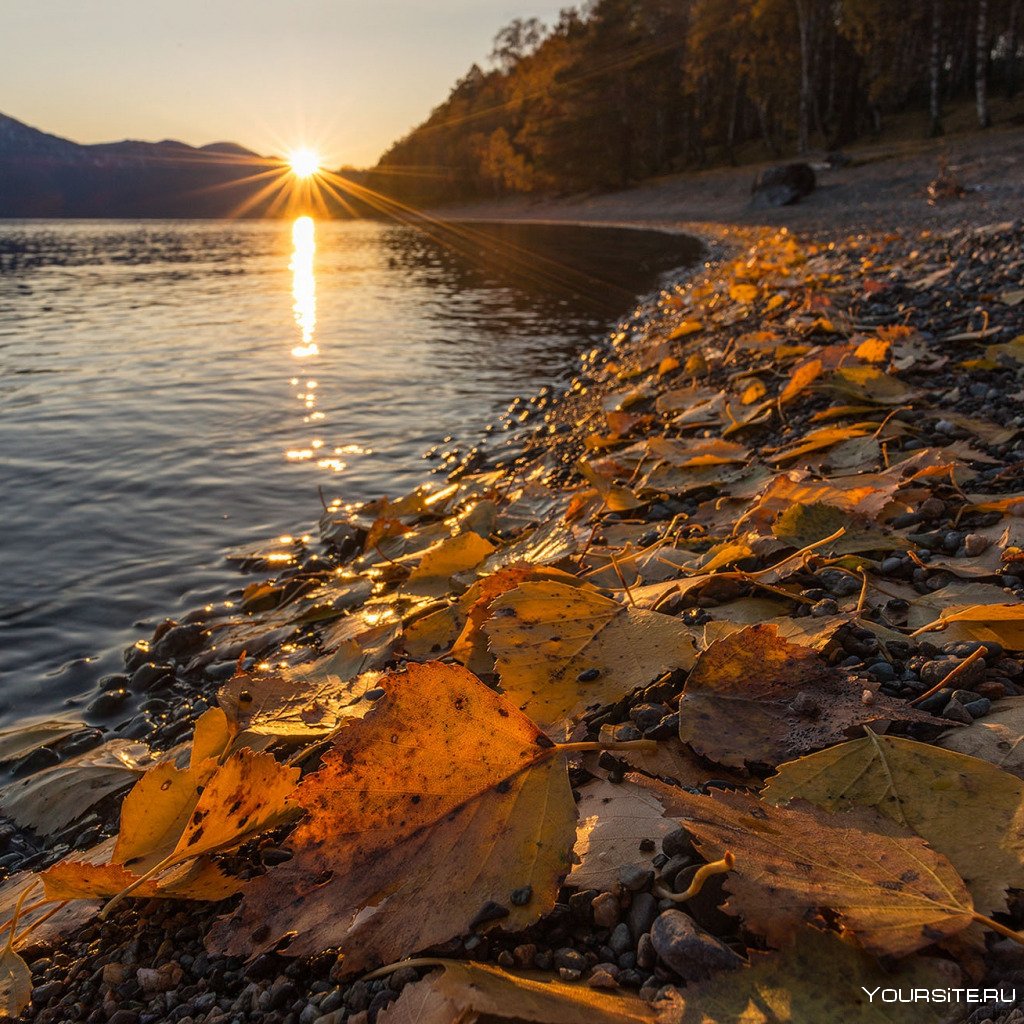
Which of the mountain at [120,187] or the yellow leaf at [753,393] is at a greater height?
the mountain at [120,187]

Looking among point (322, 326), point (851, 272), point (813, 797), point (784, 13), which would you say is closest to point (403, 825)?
point (813, 797)

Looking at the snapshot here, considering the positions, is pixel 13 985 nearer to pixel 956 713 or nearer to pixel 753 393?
pixel 956 713

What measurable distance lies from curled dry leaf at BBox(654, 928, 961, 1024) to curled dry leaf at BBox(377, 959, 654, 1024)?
0.06m

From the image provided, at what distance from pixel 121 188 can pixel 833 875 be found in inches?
6135

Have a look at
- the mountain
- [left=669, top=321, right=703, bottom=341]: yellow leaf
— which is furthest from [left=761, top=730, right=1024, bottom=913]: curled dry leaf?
the mountain

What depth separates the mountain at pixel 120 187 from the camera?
413 feet

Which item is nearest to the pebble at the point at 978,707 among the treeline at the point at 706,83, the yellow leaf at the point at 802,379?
the yellow leaf at the point at 802,379

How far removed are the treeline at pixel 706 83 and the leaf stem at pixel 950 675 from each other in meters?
32.0

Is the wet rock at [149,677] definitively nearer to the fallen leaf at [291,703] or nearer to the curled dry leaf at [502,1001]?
the fallen leaf at [291,703]

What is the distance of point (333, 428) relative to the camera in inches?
276

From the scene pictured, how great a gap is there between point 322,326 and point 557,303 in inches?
180

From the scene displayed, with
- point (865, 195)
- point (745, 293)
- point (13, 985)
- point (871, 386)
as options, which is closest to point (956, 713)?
point (13, 985)

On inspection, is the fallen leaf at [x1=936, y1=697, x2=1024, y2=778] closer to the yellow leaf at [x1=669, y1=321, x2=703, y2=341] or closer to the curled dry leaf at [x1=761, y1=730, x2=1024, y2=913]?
the curled dry leaf at [x1=761, y1=730, x2=1024, y2=913]

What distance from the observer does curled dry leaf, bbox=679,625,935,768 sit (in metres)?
1.16
